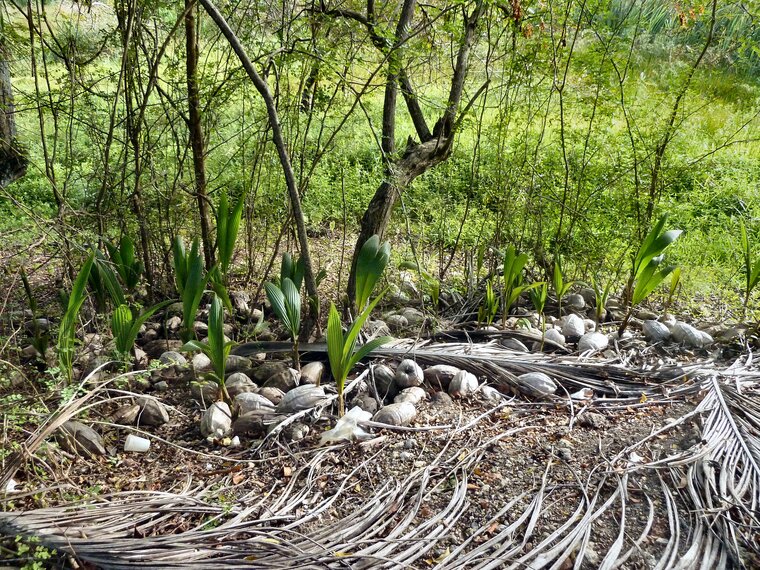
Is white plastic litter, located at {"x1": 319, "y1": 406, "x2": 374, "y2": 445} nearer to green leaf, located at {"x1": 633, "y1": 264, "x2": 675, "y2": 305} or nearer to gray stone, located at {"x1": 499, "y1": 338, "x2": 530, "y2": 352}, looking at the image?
gray stone, located at {"x1": 499, "y1": 338, "x2": 530, "y2": 352}

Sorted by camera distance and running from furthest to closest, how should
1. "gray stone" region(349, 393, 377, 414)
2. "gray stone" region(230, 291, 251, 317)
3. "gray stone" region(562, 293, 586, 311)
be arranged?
1. "gray stone" region(562, 293, 586, 311)
2. "gray stone" region(230, 291, 251, 317)
3. "gray stone" region(349, 393, 377, 414)

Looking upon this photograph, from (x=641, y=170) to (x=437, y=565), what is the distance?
8.35 ft

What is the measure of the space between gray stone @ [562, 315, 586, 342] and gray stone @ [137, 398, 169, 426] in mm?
1827

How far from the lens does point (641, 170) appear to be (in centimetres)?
330

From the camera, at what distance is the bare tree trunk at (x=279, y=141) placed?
6.47 ft

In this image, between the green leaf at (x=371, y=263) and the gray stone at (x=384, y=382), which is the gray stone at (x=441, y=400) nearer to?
the gray stone at (x=384, y=382)

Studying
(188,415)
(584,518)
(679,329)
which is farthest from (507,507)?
(679,329)

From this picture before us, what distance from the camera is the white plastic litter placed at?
2.02 metres

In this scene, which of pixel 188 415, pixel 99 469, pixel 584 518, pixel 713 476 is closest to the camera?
pixel 584 518

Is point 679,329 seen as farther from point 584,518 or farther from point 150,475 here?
point 150,475

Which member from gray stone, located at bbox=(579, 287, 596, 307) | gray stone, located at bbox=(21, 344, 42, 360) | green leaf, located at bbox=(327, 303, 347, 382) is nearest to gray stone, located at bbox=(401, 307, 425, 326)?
gray stone, located at bbox=(579, 287, 596, 307)

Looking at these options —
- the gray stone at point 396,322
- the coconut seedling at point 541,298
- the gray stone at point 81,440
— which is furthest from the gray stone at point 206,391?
the coconut seedling at point 541,298

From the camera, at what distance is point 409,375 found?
7.89ft

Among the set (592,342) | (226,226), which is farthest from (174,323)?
(592,342)
